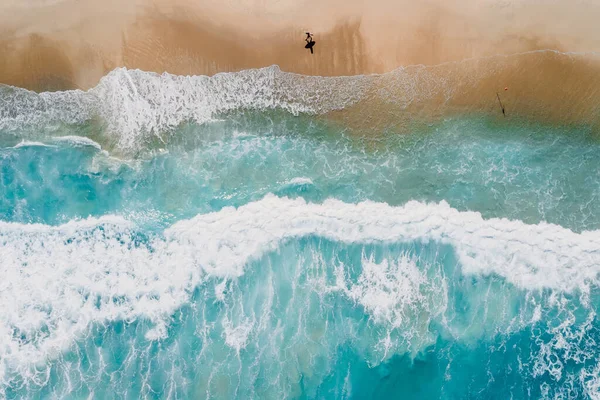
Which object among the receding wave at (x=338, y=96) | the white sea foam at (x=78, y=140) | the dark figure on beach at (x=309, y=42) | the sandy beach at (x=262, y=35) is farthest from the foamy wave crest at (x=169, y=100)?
the dark figure on beach at (x=309, y=42)

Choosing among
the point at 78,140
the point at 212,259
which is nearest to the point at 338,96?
the point at 212,259

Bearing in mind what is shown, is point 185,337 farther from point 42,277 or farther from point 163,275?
point 42,277

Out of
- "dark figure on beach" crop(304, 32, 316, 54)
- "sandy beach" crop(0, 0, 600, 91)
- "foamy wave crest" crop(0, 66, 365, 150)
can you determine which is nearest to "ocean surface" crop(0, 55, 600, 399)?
"foamy wave crest" crop(0, 66, 365, 150)

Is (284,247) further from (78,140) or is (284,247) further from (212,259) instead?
(78,140)

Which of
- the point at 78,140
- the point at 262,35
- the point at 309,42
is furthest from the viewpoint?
the point at 78,140

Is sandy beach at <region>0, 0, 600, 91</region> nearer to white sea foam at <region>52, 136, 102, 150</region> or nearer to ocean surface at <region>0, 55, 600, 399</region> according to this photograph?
ocean surface at <region>0, 55, 600, 399</region>

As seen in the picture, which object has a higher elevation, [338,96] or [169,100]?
[169,100]

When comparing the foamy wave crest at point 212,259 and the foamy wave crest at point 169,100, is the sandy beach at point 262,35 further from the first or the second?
the foamy wave crest at point 212,259
